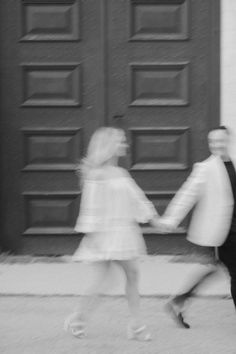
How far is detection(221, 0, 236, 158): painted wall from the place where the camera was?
8.45 meters

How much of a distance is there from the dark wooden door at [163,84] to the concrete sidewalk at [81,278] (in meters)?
0.40

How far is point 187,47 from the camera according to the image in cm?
859

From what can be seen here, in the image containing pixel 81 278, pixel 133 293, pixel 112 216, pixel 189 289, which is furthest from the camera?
pixel 81 278

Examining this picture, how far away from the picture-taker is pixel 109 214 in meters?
5.96

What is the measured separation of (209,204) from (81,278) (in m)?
2.21

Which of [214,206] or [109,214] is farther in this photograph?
[214,206]

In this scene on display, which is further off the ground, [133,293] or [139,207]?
[139,207]

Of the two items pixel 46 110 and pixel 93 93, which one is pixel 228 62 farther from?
pixel 46 110

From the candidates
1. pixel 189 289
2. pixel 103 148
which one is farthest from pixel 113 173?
pixel 189 289

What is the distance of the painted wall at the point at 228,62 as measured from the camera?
27.7 feet

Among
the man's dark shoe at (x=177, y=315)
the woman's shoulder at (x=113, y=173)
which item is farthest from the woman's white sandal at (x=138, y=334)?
the woman's shoulder at (x=113, y=173)

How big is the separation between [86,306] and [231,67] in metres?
3.30

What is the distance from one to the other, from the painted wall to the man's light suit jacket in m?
2.40

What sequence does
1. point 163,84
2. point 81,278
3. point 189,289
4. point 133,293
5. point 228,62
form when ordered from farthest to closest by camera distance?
point 163,84
point 228,62
point 81,278
point 189,289
point 133,293
